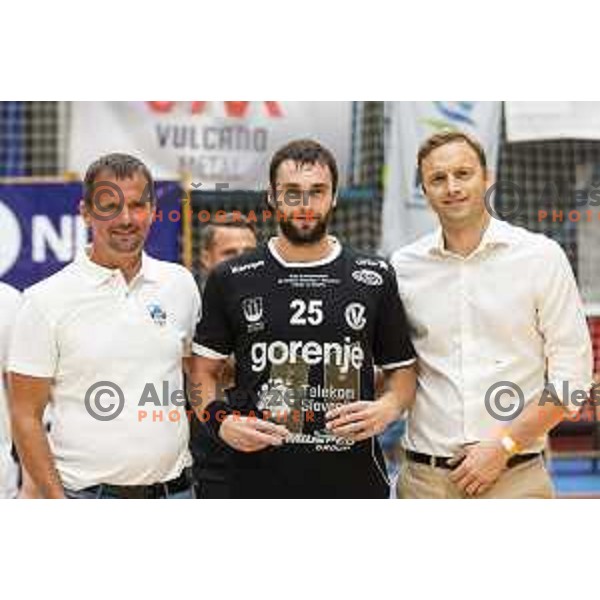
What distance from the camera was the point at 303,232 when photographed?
2.55 m

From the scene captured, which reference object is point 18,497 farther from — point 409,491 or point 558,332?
point 558,332

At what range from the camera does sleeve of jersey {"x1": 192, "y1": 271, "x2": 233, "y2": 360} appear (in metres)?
2.60

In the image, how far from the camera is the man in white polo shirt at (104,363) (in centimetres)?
257

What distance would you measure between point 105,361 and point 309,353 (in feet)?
1.62

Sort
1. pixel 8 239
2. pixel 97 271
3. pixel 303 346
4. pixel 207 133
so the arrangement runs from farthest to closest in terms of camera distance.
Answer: pixel 207 133
pixel 8 239
pixel 97 271
pixel 303 346

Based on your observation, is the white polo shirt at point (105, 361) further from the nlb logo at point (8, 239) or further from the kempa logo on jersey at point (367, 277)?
the nlb logo at point (8, 239)

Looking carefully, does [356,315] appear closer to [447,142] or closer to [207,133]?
[447,142]

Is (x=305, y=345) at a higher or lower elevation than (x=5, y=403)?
higher

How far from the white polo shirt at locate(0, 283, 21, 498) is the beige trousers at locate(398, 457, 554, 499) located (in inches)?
42.6

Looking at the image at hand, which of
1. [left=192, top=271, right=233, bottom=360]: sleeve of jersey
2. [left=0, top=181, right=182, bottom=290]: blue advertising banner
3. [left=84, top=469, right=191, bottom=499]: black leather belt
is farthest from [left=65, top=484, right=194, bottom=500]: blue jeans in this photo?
[left=0, top=181, right=182, bottom=290]: blue advertising banner

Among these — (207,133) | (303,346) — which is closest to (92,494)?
(303,346)

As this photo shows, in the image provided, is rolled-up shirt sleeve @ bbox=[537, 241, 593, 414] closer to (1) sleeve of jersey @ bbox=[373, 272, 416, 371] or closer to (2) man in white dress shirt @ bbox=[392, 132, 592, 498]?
(2) man in white dress shirt @ bbox=[392, 132, 592, 498]

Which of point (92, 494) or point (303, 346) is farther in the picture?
point (92, 494)
